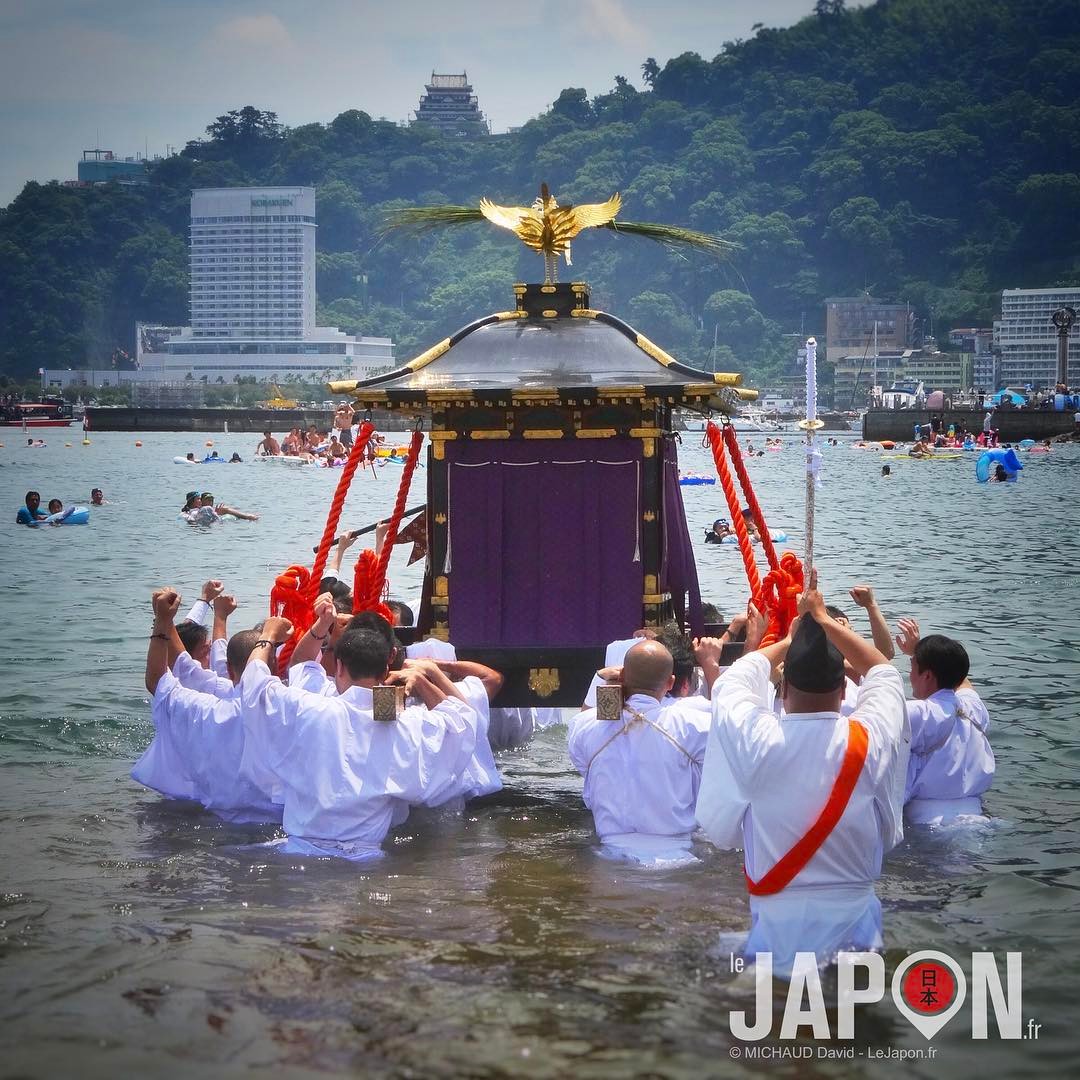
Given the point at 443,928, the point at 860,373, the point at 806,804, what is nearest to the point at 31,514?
the point at 443,928

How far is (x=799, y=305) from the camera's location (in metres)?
171

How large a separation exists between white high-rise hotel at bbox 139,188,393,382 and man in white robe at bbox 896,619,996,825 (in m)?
168

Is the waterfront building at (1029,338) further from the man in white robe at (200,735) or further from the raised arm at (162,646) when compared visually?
the raised arm at (162,646)

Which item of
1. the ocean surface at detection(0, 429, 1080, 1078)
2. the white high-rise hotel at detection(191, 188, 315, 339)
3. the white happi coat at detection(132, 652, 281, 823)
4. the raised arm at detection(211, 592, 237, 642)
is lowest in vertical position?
the ocean surface at detection(0, 429, 1080, 1078)

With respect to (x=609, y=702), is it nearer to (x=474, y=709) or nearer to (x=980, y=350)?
(x=474, y=709)

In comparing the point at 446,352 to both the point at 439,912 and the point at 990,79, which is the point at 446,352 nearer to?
the point at 439,912

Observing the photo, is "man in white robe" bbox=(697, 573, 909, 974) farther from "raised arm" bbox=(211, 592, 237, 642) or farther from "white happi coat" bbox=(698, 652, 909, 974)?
"raised arm" bbox=(211, 592, 237, 642)

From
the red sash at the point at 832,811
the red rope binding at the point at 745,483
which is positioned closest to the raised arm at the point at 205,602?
the red rope binding at the point at 745,483

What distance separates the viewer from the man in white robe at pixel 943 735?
8.66m

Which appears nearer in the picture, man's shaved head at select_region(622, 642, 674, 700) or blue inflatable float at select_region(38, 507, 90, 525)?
man's shaved head at select_region(622, 642, 674, 700)

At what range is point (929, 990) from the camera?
263 inches

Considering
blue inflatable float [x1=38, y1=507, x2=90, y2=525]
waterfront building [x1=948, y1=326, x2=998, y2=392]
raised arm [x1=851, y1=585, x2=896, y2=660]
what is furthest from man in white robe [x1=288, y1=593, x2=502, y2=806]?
waterfront building [x1=948, y1=326, x2=998, y2=392]

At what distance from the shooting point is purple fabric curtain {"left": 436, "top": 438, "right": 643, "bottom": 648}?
10055 mm

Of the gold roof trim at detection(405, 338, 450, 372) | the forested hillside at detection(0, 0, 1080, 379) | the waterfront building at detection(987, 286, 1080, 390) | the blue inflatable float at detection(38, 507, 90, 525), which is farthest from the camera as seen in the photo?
the forested hillside at detection(0, 0, 1080, 379)
